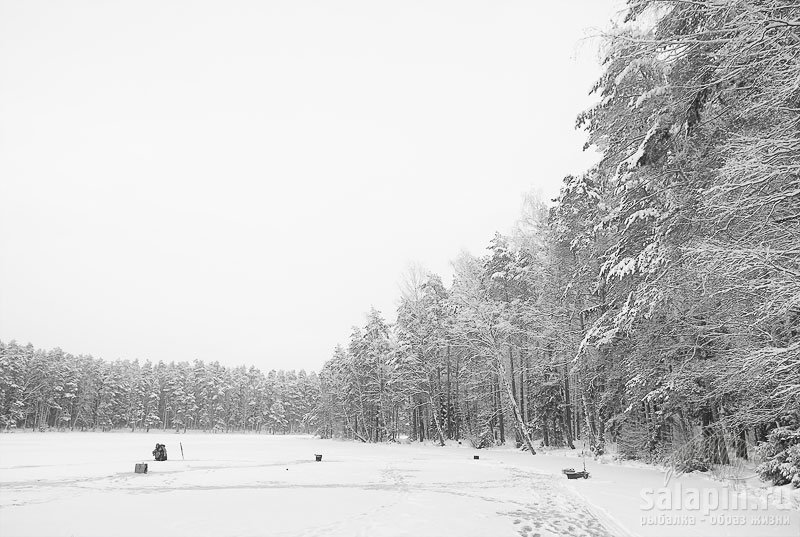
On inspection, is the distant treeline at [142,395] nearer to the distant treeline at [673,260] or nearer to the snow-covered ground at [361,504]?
the distant treeline at [673,260]

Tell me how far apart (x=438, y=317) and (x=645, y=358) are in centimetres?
2315

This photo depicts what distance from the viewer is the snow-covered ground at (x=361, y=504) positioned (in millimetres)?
8977

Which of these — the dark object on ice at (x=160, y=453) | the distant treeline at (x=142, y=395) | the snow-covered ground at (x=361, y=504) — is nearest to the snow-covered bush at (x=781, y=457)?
the snow-covered ground at (x=361, y=504)

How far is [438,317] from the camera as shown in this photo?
127ft

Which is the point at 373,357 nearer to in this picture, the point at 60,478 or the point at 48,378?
the point at 60,478

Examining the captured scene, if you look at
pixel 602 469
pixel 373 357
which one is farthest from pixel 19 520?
pixel 373 357

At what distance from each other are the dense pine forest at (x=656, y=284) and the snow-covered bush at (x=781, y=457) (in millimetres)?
44

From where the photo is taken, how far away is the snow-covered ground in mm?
8977

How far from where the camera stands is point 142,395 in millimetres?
92188
